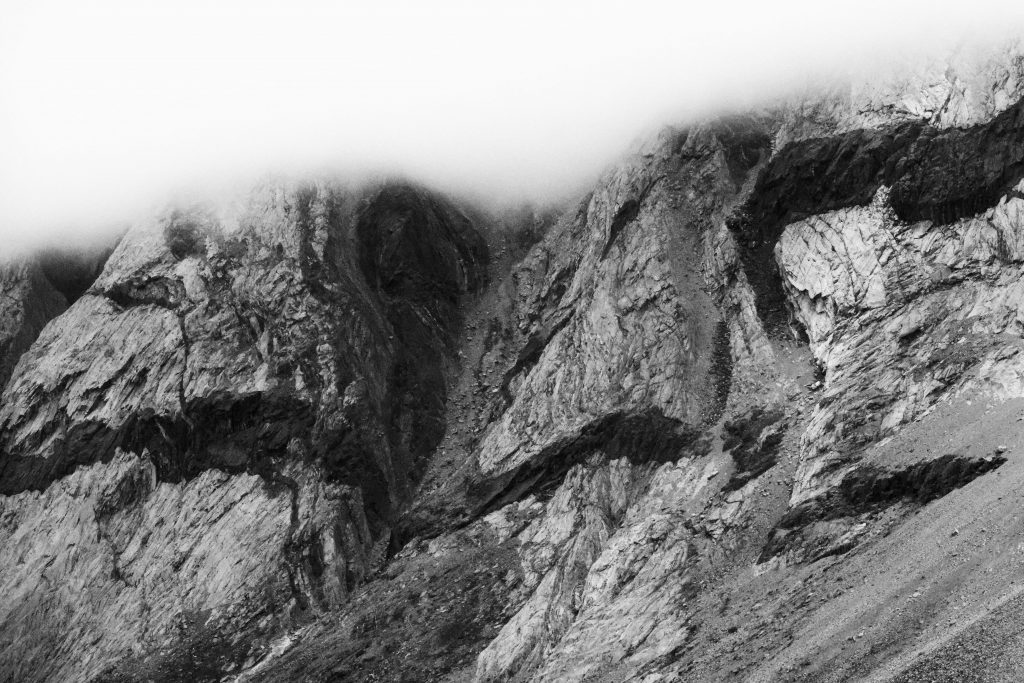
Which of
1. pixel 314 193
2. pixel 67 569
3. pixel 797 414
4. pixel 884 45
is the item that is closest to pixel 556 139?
pixel 314 193

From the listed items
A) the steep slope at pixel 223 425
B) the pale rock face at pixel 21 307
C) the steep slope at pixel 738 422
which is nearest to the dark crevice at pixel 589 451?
the steep slope at pixel 738 422

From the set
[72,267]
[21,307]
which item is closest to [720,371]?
[72,267]

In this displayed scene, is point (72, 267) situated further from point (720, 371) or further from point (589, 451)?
point (720, 371)

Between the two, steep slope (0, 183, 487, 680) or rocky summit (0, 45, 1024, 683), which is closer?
rocky summit (0, 45, 1024, 683)

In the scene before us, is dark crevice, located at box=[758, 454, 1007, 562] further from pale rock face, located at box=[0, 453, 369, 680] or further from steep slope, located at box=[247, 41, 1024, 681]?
pale rock face, located at box=[0, 453, 369, 680]

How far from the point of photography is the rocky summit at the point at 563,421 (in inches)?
1666

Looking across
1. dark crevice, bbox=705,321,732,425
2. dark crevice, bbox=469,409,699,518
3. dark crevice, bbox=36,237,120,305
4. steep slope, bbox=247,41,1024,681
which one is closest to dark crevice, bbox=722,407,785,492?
steep slope, bbox=247,41,1024,681

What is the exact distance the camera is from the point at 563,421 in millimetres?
59531

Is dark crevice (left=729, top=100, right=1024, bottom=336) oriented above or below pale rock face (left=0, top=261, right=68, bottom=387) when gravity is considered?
below

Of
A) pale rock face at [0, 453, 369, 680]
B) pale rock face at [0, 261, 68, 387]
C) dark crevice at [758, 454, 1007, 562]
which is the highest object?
pale rock face at [0, 261, 68, 387]

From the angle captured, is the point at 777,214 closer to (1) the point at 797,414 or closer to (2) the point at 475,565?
(1) the point at 797,414

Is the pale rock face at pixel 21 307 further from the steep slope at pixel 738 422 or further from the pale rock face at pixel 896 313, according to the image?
→ the pale rock face at pixel 896 313

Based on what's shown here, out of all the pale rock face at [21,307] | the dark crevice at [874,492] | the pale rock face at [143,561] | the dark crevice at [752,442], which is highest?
the pale rock face at [21,307]

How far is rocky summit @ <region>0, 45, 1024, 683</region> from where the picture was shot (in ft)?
139
